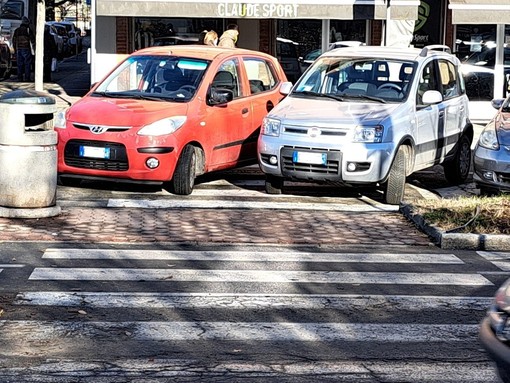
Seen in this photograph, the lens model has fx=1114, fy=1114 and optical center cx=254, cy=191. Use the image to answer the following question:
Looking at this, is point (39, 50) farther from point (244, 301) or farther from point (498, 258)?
point (244, 301)

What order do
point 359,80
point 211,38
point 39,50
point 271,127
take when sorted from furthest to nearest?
point 211,38 < point 39,50 < point 359,80 < point 271,127

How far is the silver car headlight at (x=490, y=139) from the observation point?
12789 millimetres

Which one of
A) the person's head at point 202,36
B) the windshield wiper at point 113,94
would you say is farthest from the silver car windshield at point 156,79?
the person's head at point 202,36

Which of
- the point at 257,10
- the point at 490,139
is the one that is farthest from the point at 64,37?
the point at 490,139

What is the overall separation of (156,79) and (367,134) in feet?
9.74

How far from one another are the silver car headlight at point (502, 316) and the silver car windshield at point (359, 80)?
8369 mm

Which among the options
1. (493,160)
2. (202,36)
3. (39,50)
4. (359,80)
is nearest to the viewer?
(493,160)

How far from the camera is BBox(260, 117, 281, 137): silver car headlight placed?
513 inches

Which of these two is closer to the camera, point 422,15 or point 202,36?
point 202,36

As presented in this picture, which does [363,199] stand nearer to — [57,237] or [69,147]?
[69,147]

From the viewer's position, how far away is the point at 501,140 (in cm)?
1278

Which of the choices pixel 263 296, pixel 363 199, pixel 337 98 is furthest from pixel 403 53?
pixel 263 296

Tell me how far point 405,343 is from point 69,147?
6879mm

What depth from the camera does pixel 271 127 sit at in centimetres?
1310
